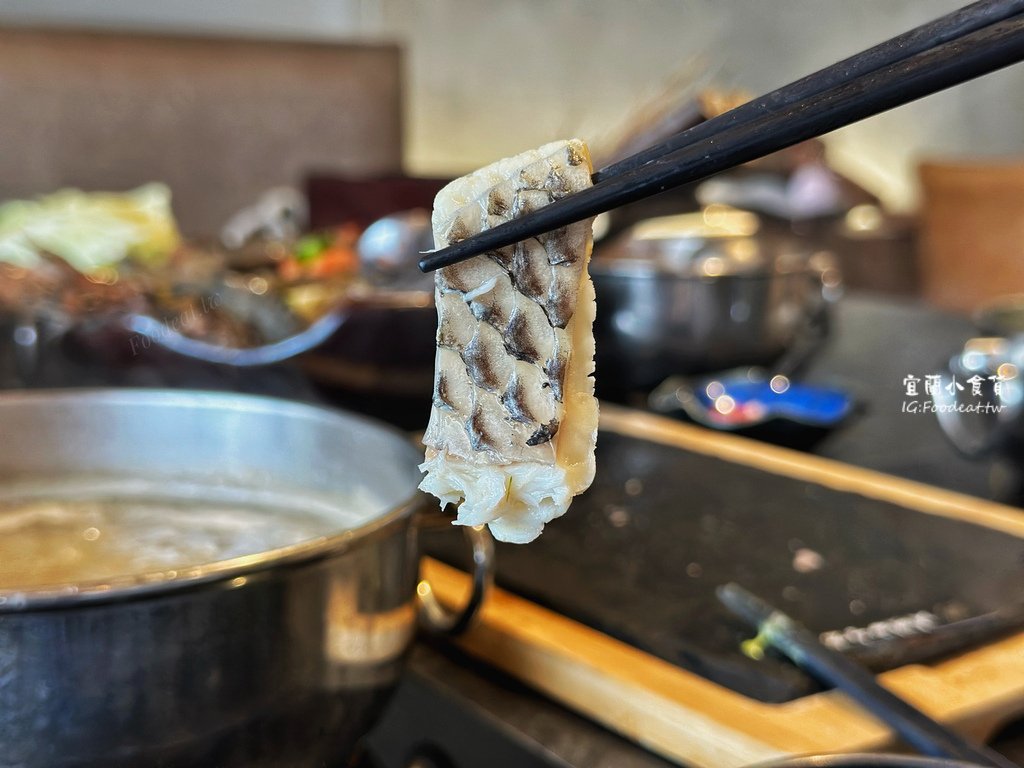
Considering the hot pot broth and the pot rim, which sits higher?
the pot rim

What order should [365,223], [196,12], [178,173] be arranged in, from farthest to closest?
[196,12], [178,173], [365,223]

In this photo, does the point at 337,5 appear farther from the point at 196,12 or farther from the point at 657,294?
the point at 657,294

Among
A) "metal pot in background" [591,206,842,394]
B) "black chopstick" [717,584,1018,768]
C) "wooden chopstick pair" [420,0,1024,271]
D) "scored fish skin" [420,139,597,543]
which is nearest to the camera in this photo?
"wooden chopstick pair" [420,0,1024,271]

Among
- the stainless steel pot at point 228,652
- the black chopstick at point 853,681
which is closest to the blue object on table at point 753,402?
the black chopstick at point 853,681

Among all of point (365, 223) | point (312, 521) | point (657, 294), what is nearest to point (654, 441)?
point (657, 294)

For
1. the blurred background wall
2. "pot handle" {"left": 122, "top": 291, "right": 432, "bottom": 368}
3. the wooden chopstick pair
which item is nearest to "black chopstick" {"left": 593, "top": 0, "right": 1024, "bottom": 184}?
the wooden chopstick pair

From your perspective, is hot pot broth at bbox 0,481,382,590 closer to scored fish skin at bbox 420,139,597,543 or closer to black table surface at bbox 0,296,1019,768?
black table surface at bbox 0,296,1019,768

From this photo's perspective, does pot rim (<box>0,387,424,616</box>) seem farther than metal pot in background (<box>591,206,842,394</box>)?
No

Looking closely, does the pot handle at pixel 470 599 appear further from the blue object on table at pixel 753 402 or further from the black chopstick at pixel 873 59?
the blue object on table at pixel 753 402
